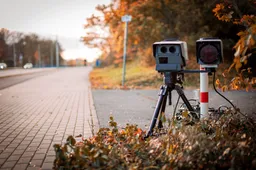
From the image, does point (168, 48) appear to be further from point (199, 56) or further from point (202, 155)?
point (202, 155)

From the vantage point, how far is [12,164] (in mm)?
3854

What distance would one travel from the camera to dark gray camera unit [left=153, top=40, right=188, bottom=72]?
3.94 m

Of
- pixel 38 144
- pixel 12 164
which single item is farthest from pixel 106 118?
pixel 12 164

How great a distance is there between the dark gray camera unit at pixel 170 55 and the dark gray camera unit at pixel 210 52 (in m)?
0.29

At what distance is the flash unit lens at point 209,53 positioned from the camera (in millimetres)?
4039

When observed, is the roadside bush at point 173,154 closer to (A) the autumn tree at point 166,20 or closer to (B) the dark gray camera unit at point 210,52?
(B) the dark gray camera unit at point 210,52

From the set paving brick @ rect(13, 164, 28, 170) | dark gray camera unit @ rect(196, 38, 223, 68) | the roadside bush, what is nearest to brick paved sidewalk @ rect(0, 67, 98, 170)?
paving brick @ rect(13, 164, 28, 170)

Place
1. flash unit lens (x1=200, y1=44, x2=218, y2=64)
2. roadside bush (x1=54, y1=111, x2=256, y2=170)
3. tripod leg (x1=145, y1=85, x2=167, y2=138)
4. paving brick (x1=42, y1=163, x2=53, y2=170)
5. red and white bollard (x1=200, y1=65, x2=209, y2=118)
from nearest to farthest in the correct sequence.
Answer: roadside bush (x1=54, y1=111, x2=256, y2=170) < paving brick (x1=42, y1=163, x2=53, y2=170) < flash unit lens (x1=200, y1=44, x2=218, y2=64) < tripod leg (x1=145, y1=85, x2=167, y2=138) < red and white bollard (x1=200, y1=65, x2=209, y2=118)

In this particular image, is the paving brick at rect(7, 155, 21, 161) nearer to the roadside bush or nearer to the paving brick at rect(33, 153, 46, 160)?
the paving brick at rect(33, 153, 46, 160)

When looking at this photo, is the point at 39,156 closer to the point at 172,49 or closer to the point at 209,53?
the point at 172,49

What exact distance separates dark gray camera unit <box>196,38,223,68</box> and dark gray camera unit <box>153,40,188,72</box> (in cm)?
29

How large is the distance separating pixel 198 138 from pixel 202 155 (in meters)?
0.20

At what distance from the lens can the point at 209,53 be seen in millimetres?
4059

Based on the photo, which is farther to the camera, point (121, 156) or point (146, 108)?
point (146, 108)
